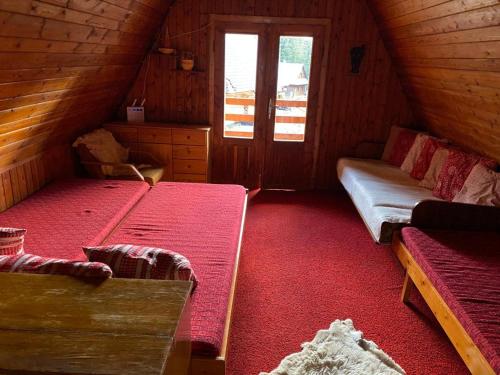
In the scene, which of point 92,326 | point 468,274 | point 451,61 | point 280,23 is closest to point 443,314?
point 468,274

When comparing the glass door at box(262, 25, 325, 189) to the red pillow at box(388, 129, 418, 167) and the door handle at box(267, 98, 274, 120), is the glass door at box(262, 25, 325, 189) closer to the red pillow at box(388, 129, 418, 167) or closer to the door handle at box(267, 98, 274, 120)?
the door handle at box(267, 98, 274, 120)

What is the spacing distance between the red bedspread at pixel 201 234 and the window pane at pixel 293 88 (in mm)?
1396

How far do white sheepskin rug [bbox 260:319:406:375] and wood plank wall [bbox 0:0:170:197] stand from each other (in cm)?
196

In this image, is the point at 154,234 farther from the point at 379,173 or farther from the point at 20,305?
the point at 379,173

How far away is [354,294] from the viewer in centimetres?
256

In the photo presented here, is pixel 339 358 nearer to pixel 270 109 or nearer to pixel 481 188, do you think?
pixel 481 188

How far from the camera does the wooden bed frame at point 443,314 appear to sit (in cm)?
158

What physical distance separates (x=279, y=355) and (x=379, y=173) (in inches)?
87.5

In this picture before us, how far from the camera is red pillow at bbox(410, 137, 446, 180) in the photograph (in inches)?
135

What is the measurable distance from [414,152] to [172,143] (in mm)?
2383

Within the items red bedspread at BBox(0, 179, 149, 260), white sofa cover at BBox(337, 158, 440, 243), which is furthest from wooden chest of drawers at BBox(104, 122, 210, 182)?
white sofa cover at BBox(337, 158, 440, 243)

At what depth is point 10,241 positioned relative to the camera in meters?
1.79

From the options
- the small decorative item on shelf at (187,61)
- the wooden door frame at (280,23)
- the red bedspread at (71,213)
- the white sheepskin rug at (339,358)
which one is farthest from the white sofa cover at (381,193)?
the small decorative item on shelf at (187,61)

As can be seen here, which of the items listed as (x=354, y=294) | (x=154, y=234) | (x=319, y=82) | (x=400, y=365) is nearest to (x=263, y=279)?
(x=354, y=294)
